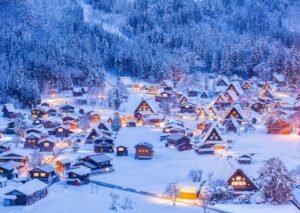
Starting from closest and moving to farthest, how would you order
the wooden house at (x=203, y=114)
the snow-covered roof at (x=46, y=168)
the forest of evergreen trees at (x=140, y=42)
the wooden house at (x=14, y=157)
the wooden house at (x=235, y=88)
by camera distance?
the snow-covered roof at (x=46, y=168) → the wooden house at (x=14, y=157) → the wooden house at (x=203, y=114) → the wooden house at (x=235, y=88) → the forest of evergreen trees at (x=140, y=42)

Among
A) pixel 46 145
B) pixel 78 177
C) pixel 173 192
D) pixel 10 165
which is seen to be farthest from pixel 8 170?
pixel 173 192

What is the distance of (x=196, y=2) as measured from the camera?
133500mm

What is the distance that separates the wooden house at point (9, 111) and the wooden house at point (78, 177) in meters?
24.4

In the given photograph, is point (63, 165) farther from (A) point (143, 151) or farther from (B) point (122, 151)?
(A) point (143, 151)

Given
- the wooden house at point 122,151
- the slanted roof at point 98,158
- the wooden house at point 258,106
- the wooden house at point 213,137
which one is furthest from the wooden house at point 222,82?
the slanted roof at point 98,158

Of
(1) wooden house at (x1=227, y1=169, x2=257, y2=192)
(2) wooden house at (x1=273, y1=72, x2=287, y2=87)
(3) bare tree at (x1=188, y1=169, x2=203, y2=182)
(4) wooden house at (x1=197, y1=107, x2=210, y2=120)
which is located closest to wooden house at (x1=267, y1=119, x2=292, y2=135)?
(4) wooden house at (x1=197, y1=107, x2=210, y2=120)

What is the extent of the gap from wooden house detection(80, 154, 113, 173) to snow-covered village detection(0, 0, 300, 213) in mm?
103

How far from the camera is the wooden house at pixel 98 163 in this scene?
137ft

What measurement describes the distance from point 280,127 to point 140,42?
189 feet

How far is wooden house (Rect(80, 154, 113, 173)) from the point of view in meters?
41.7

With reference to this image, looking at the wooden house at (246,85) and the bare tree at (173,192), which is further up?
the wooden house at (246,85)

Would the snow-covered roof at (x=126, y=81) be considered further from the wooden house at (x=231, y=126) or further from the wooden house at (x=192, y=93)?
the wooden house at (x=231, y=126)

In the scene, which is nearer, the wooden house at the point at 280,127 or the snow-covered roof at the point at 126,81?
the wooden house at the point at 280,127

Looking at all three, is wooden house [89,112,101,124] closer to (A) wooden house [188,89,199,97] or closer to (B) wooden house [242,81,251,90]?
(A) wooden house [188,89,199,97]
